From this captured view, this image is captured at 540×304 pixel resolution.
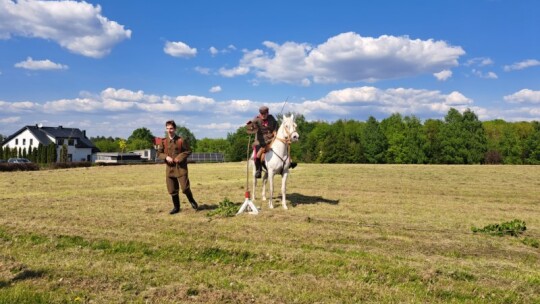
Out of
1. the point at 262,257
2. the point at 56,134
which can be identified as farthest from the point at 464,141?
the point at 56,134

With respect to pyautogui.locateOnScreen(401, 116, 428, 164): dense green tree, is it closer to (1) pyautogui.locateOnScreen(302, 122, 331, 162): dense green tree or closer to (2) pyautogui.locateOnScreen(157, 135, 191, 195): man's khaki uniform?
(1) pyautogui.locateOnScreen(302, 122, 331, 162): dense green tree

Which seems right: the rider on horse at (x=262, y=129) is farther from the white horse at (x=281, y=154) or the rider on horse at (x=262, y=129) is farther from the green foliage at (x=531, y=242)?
the green foliage at (x=531, y=242)

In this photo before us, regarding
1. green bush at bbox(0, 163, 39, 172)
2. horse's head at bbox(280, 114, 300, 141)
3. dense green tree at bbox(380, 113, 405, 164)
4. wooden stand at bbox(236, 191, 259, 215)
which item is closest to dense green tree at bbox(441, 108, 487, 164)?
dense green tree at bbox(380, 113, 405, 164)

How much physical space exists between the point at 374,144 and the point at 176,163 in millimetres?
85726

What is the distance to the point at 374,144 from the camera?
93250 mm

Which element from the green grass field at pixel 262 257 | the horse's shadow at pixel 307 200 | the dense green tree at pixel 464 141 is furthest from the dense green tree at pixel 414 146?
the green grass field at pixel 262 257

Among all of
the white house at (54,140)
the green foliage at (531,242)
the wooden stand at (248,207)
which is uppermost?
the white house at (54,140)

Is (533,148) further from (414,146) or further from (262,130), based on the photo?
(262,130)

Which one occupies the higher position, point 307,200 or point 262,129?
point 262,129

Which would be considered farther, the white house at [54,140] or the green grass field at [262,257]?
the white house at [54,140]

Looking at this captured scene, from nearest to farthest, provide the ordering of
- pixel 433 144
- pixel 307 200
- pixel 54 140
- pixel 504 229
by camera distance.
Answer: pixel 504 229
pixel 307 200
pixel 433 144
pixel 54 140

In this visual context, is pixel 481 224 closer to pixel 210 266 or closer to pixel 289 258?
pixel 289 258

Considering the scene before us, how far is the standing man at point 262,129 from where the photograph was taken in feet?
43.3

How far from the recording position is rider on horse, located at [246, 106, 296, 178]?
520 inches
